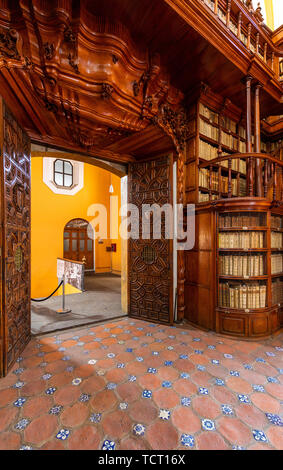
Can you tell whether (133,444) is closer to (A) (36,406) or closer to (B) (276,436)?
(A) (36,406)

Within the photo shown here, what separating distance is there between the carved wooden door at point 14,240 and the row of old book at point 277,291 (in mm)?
3434

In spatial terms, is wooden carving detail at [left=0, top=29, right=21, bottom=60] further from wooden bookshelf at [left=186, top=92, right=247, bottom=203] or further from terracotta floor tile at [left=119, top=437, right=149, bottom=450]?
terracotta floor tile at [left=119, top=437, right=149, bottom=450]

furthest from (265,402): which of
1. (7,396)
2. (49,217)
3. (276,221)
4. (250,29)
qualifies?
(49,217)

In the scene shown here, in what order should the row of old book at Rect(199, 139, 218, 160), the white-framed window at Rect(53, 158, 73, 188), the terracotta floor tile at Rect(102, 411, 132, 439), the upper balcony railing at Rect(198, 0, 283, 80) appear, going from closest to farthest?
1. the terracotta floor tile at Rect(102, 411, 132, 439)
2. the upper balcony railing at Rect(198, 0, 283, 80)
3. the row of old book at Rect(199, 139, 218, 160)
4. the white-framed window at Rect(53, 158, 73, 188)

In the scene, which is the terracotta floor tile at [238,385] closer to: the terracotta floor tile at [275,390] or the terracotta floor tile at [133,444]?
the terracotta floor tile at [275,390]

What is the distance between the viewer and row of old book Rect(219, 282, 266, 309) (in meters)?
2.82

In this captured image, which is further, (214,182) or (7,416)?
(214,182)

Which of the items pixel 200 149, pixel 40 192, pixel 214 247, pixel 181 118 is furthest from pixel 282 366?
pixel 40 192

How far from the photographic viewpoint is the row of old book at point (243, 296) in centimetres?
282

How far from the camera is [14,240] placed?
2322 mm

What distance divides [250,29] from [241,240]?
366 cm

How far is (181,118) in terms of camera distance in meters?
3.15

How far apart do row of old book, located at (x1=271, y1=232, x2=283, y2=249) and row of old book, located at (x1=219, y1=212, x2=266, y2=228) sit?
39cm

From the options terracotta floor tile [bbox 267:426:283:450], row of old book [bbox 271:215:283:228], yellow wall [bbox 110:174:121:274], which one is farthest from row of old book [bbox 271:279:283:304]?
yellow wall [bbox 110:174:121:274]
